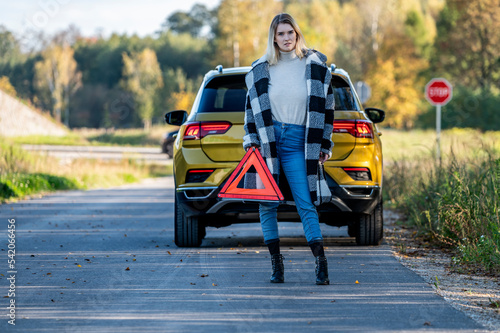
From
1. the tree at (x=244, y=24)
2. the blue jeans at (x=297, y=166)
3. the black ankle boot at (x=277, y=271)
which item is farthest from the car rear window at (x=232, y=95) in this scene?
the tree at (x=244, y=24)

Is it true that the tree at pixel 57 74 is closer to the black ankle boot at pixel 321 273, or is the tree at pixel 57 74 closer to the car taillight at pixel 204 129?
the car taillight at pixel 204 129

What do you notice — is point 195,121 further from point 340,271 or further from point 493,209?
point 493,209

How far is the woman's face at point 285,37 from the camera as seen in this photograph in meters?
6.00

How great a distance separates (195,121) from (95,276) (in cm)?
198

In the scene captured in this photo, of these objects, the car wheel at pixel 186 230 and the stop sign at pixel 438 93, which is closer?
the car wheel at pixel 186 230

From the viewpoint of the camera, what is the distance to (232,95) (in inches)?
320

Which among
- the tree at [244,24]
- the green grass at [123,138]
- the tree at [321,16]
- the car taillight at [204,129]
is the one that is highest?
the tree at [321,16]

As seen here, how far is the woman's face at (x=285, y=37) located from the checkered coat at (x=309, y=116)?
159 millimetres

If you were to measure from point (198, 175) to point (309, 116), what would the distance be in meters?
2.06

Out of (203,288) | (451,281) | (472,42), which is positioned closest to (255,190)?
(203,288)

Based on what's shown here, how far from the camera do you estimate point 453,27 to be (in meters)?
66.4

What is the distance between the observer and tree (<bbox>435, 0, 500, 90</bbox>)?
61.3 metres

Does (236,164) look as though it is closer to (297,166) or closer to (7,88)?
(297,166)

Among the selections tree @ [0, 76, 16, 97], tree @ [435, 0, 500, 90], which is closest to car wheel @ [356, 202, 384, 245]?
tree @ [0, 76, 16, 97]
